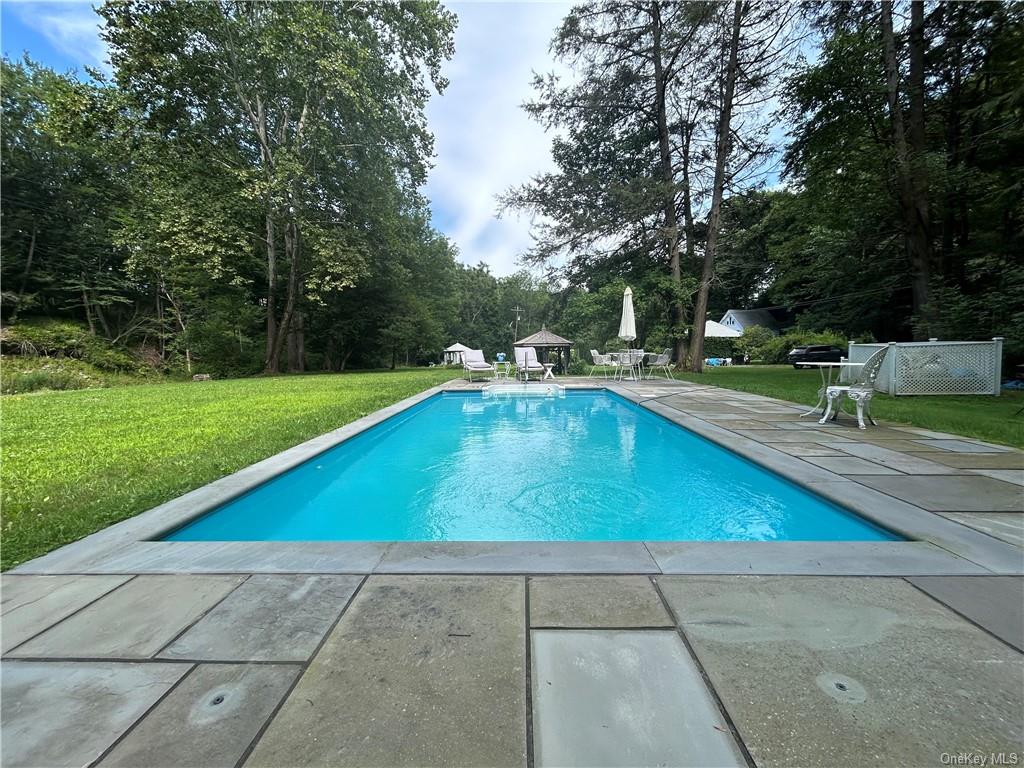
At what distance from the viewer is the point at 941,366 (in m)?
7.62

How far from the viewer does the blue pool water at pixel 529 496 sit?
9.25ft

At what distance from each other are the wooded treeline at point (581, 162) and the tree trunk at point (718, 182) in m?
0.07

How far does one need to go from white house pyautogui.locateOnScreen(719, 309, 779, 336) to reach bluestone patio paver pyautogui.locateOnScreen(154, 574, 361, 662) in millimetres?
36803

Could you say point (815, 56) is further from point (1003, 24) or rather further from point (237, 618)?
point (237, 618)

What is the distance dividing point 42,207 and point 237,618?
27537 millimetres

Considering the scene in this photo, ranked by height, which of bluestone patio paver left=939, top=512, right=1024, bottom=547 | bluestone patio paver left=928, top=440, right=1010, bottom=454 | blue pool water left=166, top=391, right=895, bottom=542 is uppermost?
bluestone patio paver left=928, top=440, right=1010, bottom=454

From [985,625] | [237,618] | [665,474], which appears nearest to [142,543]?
[237,618]

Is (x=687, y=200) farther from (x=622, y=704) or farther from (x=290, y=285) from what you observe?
(x=622, y=704)

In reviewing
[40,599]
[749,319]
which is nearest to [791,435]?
[40,599]

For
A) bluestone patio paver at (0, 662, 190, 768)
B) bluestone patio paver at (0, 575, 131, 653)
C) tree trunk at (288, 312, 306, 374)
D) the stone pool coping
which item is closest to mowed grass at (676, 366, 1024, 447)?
the stone pool coping

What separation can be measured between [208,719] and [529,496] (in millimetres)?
2653

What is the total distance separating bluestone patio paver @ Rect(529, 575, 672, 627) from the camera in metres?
1.48

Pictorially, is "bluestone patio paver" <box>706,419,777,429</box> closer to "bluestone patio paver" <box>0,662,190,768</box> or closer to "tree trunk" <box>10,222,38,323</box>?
"bluestone patio paver" <box>0,662,190,768</box>

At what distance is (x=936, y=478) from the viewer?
3.02 meters
